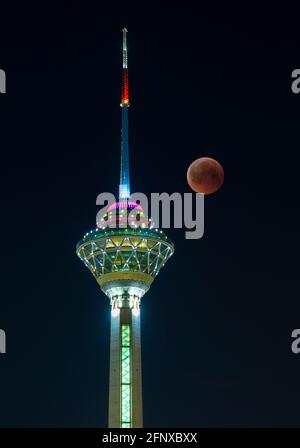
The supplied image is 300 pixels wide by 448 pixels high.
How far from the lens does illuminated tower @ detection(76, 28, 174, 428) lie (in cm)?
15275

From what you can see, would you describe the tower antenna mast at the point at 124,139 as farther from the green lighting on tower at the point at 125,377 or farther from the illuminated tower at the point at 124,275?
the green lighting on tower at the point at 125,377

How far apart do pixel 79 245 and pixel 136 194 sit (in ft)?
47.6

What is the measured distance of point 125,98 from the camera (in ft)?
575

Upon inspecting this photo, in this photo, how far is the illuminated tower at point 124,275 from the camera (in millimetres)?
152750

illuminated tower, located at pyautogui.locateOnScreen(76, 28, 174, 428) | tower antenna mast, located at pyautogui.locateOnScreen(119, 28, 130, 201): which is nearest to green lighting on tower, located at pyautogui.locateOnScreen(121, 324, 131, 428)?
illuminated tower, located at pyautogui.locateOnScreen(76, 28, 174, 428)

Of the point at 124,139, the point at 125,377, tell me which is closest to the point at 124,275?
the point at 125,377

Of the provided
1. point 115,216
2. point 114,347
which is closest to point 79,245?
point 115,216

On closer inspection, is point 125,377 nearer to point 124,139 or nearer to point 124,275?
point 124,275

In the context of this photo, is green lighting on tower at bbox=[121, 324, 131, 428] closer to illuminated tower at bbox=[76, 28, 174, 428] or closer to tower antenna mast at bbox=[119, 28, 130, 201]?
illuminated tower at bbox=[76, 28, 174, 428]

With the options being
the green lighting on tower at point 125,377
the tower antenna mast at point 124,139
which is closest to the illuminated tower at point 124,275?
the green lighting on tower at point 125,377

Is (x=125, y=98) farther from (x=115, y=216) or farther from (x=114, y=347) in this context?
(x=114, y=347)

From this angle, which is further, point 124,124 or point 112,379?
point 124,124

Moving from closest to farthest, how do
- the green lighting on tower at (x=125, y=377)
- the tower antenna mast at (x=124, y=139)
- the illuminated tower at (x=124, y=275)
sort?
1. the green lighting on tower at (x=125, y=377)
2. the illuminated tower at (x=124, y=275)
3. the tower antenna mast at (x=124, y=139)
